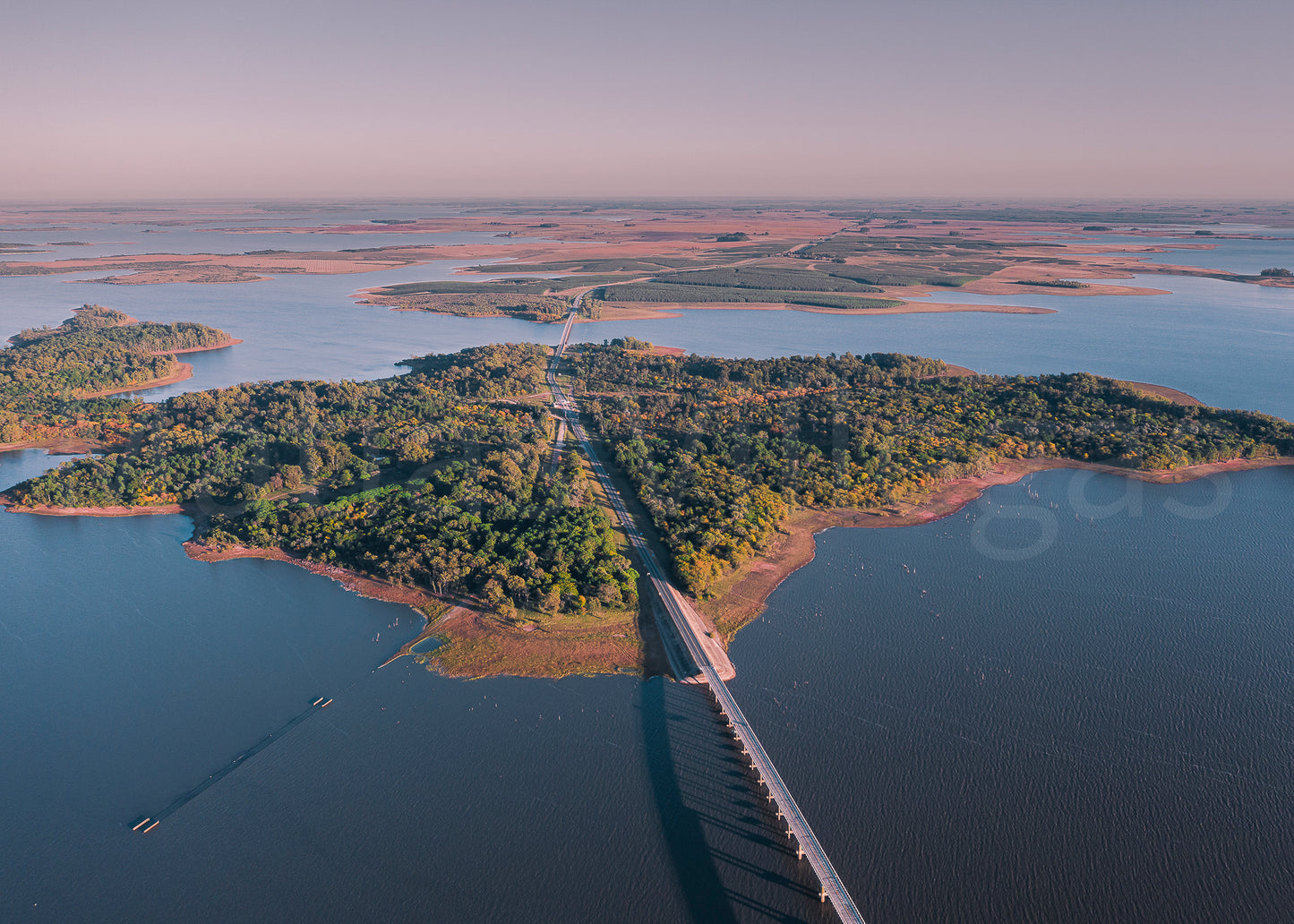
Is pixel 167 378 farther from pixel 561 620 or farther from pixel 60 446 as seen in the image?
pixel 561 620

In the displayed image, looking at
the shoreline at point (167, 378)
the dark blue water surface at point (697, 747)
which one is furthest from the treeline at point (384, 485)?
the shoreline at point (167, 378)

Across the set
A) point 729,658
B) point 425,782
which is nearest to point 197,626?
point 425,782

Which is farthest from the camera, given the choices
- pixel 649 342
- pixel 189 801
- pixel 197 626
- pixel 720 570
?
pixel 649 342

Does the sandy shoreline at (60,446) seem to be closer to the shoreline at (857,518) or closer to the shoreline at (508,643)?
the shoreline at (508,643)

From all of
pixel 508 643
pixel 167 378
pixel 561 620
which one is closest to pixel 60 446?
pixel 167 378

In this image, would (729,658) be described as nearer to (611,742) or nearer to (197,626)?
(611,742)
